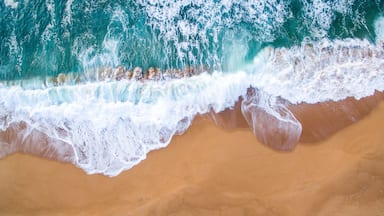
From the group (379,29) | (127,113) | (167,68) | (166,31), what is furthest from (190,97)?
(379,29)

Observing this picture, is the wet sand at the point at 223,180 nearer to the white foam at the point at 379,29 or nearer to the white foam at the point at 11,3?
the white foam at the point at 379,29

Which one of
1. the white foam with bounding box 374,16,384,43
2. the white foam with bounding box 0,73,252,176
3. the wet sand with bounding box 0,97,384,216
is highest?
the white foam with bounding box 374,16,384,43

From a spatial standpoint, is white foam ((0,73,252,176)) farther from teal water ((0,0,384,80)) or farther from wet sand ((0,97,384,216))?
teal water ((0,0,384,80))

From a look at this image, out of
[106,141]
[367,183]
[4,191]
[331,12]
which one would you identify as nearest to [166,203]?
[106,141]

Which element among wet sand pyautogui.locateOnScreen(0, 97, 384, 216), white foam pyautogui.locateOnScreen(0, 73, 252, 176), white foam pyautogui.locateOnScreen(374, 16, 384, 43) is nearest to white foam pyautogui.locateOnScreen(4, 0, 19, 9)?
white foam pyautogui.locateOnScreen(0, 73, 252, 176)

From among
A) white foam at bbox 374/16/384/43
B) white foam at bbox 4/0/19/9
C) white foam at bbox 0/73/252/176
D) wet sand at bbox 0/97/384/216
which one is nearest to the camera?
wet sand at bbox 0/97/384/216

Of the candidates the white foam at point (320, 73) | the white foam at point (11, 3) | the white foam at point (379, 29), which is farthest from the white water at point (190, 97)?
the white foam at point (11, 3)

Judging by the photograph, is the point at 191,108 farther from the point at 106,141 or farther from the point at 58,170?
the point at 58,170
